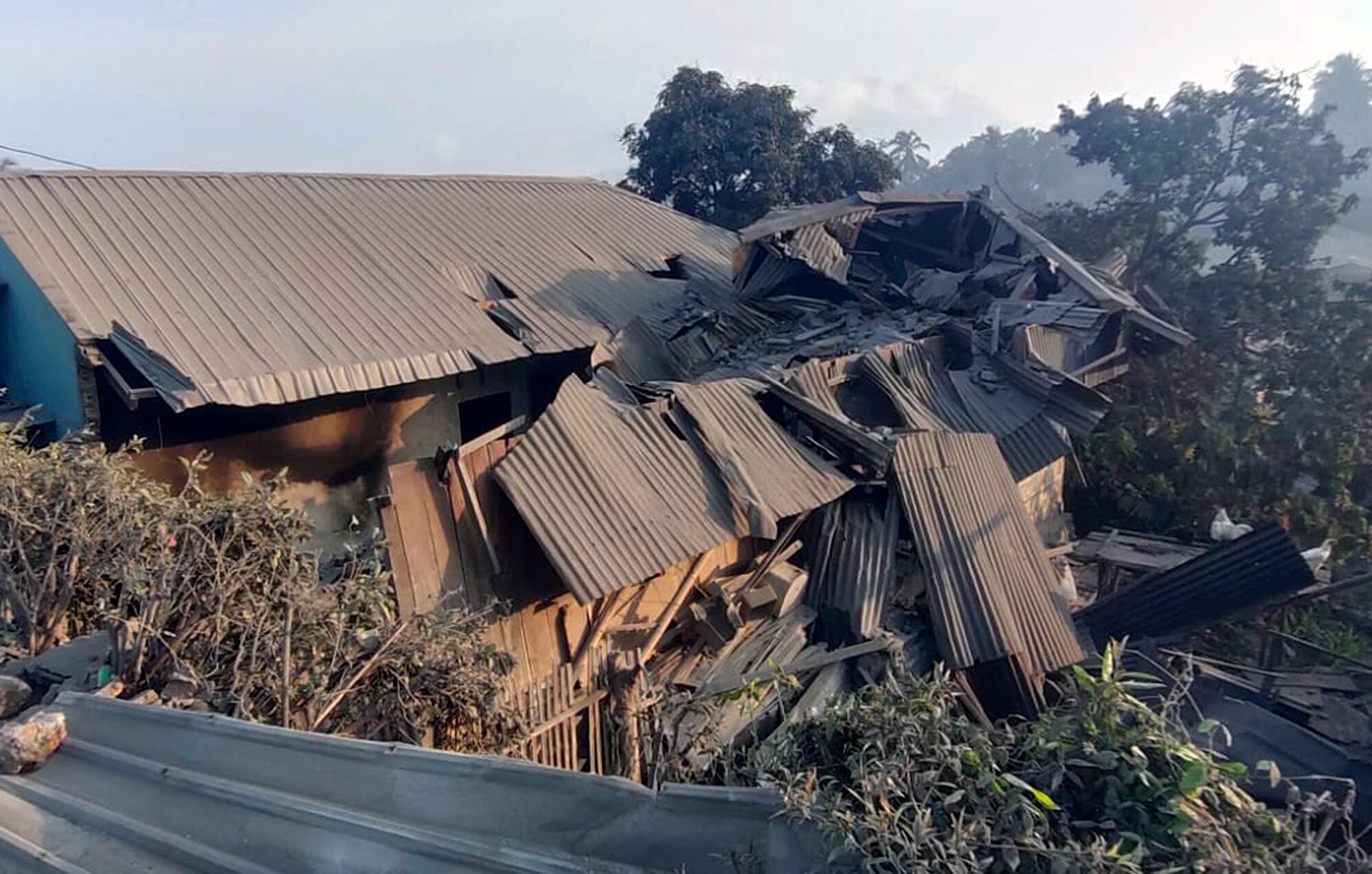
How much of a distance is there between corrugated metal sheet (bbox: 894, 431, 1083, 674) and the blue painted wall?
6947mm

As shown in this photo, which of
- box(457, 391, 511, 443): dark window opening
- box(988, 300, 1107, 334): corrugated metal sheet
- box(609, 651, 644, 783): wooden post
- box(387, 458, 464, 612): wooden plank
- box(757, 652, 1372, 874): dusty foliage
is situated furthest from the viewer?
box(988, 300, 1107, 334): corrugated metal sheet

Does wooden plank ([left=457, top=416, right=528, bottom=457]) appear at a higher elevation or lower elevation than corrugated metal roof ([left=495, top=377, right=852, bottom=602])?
higher

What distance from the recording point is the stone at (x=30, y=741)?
9.79ft

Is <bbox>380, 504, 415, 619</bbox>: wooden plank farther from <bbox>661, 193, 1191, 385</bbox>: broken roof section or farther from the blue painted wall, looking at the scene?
<bbox>661, 193, 1191, 385</bbox>: broken roof section

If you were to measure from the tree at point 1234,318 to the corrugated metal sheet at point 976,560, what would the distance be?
4587mm

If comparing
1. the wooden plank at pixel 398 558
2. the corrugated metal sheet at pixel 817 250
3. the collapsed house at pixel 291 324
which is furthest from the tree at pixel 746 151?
the wooden plank at pixel 398 558

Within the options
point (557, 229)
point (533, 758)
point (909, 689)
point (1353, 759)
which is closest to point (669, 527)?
point (533, 758)

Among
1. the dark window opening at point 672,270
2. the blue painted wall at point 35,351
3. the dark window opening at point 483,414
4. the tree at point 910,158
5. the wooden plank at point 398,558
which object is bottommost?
the wooden plank at point 398,558

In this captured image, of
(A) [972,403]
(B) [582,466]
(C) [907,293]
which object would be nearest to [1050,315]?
(A) [972,403]

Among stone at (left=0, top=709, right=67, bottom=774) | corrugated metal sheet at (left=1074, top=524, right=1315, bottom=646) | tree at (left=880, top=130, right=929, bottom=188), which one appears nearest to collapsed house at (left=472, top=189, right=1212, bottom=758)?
corrugated metal sheet at (left=1074, top=524, right=1315, bottom=646)

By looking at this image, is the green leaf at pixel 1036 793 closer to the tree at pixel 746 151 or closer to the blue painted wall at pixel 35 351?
the blue painted wall at pixel 35 351

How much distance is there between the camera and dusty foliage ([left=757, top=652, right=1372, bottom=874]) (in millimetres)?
2119

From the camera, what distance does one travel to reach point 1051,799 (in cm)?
232

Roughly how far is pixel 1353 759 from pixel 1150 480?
5.91m
